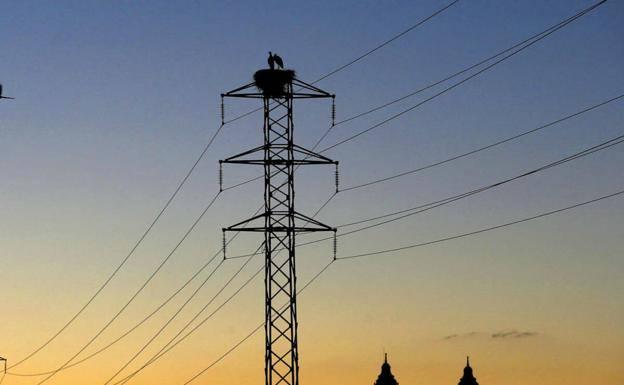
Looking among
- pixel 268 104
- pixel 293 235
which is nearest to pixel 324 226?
pixel 293 235

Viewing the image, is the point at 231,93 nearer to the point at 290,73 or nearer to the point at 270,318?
the point at 290,73

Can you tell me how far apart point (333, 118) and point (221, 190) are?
20.7 ft

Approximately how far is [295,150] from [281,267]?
5.48 m

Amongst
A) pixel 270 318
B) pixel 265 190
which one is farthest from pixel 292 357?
pixel 265 190

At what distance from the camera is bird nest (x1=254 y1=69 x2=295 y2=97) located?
89375mm

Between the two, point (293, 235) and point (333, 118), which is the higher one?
point (333, 118)

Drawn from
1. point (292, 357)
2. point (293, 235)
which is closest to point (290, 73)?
point (293, 235)

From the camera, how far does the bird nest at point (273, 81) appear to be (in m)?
89.4

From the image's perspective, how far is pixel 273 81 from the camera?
89.8m

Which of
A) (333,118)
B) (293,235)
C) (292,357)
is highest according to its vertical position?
(333,118)

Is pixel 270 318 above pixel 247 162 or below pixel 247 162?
below

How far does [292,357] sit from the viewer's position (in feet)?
279

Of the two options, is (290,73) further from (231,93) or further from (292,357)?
(292,357)

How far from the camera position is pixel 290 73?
8969cm
